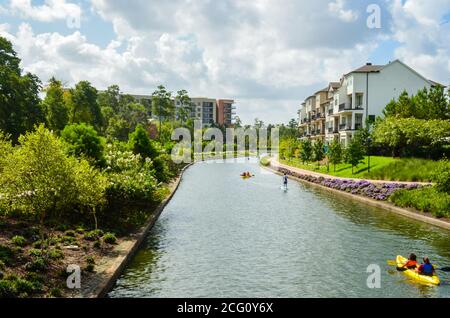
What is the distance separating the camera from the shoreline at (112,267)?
1428cm

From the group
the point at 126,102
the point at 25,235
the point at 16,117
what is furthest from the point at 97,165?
the point at 126,102

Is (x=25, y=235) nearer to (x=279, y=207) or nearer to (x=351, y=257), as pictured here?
(x=351, y=257)

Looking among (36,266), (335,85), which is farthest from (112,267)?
(335,85)

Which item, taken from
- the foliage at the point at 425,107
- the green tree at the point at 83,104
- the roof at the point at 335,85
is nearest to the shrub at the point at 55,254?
the foliage at the point at 425,107

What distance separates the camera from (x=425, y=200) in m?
30.1

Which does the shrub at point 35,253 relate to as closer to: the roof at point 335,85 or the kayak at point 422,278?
the kayak at point 422,278

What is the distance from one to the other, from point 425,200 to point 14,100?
45962 mm

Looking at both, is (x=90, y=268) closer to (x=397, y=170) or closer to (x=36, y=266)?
(x=36, y=266)

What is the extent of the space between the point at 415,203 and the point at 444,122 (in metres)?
24.2

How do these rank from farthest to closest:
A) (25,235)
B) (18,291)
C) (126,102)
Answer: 1. (126,102)
2. (25,235)
3. (18,291)

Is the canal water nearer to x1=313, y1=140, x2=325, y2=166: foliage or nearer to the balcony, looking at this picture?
x1=313, y1=140, x2=325, y2=166: foliage

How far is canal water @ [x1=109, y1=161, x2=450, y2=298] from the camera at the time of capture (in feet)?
51.8

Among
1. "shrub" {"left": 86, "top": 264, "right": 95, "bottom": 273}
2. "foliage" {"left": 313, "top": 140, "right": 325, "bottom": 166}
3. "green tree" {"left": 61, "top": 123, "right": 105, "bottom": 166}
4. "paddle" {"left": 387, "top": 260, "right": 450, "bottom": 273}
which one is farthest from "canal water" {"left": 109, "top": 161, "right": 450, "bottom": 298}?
"foliage" {"left": 313, "top": 140, "right": 325, "bottom": 166}

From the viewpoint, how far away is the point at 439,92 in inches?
2229
